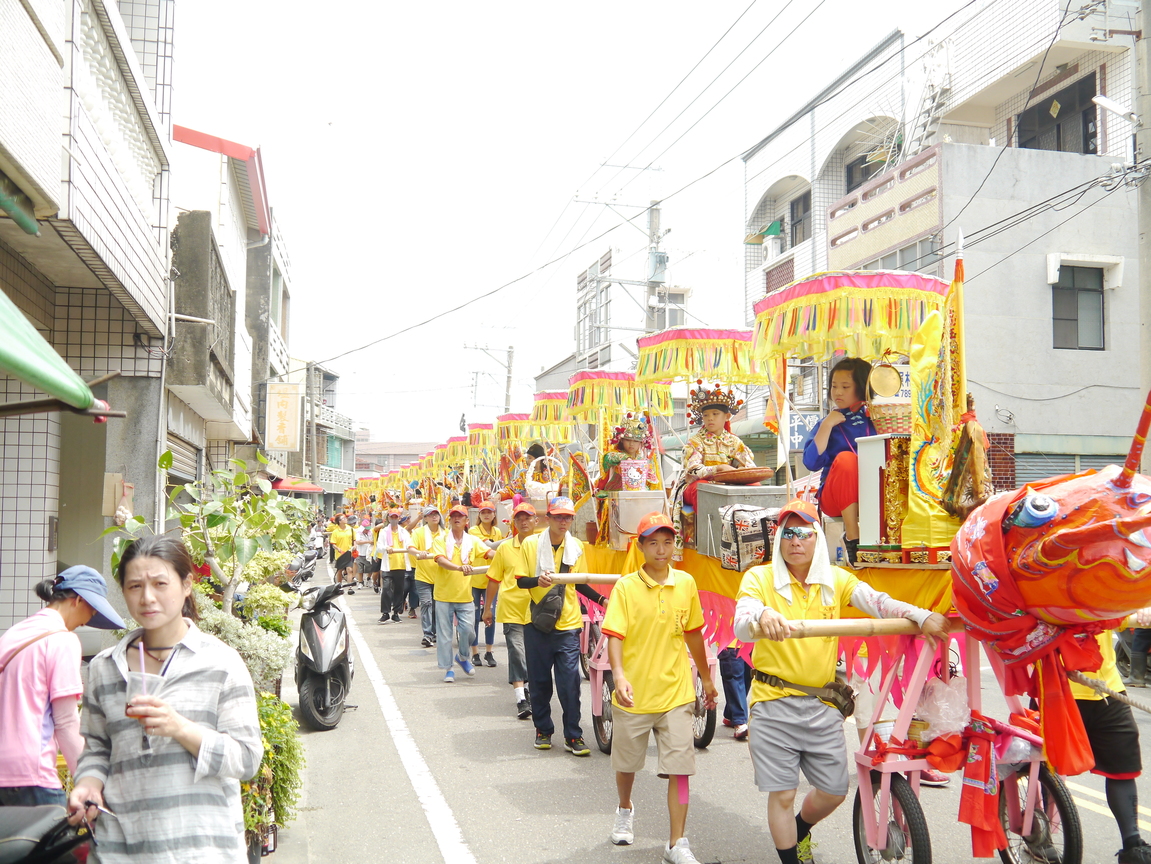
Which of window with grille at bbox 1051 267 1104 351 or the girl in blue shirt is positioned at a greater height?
window with grille at bbox 1051 267 1104 351

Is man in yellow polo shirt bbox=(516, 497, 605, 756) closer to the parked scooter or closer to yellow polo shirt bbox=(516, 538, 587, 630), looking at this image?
yellow polo shirt bbox=(516, 538, 587, 630)

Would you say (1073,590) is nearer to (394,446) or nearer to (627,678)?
(627,678)

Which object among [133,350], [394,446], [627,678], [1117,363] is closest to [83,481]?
[133,350]

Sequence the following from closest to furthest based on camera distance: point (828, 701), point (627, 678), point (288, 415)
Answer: point (828, 701) < point (627, 678) < point (288, 415)

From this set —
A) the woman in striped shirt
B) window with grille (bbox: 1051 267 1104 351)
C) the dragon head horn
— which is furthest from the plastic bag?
window with grille (bbox: 1051 267 1104 351)

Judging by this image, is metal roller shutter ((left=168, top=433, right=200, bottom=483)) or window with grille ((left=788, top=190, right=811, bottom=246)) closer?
metal roller shutter ((left=168, top=433, right=200, bottom=483))

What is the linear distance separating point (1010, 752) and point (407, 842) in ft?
11.0

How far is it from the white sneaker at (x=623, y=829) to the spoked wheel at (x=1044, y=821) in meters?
1.98

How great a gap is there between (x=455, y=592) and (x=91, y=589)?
23.3 feet

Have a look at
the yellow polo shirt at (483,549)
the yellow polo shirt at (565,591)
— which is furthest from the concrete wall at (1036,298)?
the yellow polo shirt at (565,591)

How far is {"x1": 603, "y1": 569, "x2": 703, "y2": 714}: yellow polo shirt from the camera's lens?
17.9 feet

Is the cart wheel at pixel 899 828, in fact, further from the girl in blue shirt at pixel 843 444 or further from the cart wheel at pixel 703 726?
the cart wheel at pixel 703 726

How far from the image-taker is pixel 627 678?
554 centimetres

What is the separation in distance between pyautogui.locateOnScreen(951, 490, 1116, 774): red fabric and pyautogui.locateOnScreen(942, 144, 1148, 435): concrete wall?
50.2 feet
